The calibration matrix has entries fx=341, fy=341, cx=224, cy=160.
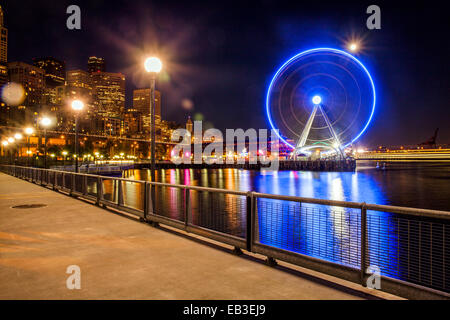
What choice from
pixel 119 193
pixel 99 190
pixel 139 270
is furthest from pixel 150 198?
pixel 99 190

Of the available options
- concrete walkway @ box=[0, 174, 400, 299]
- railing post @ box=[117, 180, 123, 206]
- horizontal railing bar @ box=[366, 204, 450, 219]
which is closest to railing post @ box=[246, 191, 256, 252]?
concrete walkway @ box=[0, 174, 400, 299]

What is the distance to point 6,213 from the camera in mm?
11195

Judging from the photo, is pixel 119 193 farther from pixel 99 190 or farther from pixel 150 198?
pixel 150 198

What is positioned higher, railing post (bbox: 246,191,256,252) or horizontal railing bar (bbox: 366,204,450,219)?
horizontal railing bar (bbox: 366,204,450,219)

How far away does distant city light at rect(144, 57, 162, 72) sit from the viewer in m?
10.2

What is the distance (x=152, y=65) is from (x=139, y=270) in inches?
263

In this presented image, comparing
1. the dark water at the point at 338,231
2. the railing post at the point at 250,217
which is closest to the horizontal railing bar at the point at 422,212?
the dark water at the point at 338,231

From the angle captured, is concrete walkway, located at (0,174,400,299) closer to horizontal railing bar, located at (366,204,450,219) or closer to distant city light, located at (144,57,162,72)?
horizontal railing bar, located at (366,204,450,219)

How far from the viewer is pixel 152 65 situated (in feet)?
33.6

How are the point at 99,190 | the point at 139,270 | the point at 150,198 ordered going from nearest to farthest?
the point at 139,270
the point at 150,198
the point at 99,190

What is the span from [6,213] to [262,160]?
122 m

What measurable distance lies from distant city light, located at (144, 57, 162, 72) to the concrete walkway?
4.72 meters

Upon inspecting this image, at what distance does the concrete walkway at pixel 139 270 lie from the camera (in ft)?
15.1
